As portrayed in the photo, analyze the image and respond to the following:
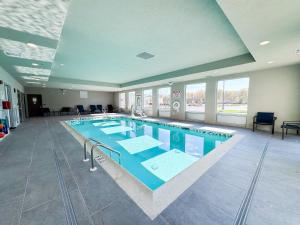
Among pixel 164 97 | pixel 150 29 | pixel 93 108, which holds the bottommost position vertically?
pixel 93 108

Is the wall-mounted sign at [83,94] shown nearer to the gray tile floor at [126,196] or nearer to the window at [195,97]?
the window at [195,97]

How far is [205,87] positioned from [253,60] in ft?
9.54

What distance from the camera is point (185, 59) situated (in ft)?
15.3

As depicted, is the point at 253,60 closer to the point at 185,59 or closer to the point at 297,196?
the point at 185,59

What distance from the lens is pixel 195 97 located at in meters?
7.59

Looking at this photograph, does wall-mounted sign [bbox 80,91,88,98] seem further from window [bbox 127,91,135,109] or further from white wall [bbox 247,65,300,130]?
white wall [bbox 247,65,300,130]

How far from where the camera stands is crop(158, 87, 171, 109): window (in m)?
9.03

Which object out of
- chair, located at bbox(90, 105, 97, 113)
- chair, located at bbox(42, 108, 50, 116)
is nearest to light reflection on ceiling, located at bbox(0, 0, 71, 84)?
chair, located at bbox(42, 108, 50, 116)

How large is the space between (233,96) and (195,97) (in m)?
2.00

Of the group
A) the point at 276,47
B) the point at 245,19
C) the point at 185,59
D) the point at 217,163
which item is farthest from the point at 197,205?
the point at 185,59

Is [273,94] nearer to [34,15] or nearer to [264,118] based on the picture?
[264,118]

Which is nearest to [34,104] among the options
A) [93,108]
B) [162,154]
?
[93,108]

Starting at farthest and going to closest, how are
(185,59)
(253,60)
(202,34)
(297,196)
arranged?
(185,59) < (253,60) < (202,34) < (297,196)

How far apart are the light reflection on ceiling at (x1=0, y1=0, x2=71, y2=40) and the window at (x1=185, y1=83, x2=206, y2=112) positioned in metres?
6.81
